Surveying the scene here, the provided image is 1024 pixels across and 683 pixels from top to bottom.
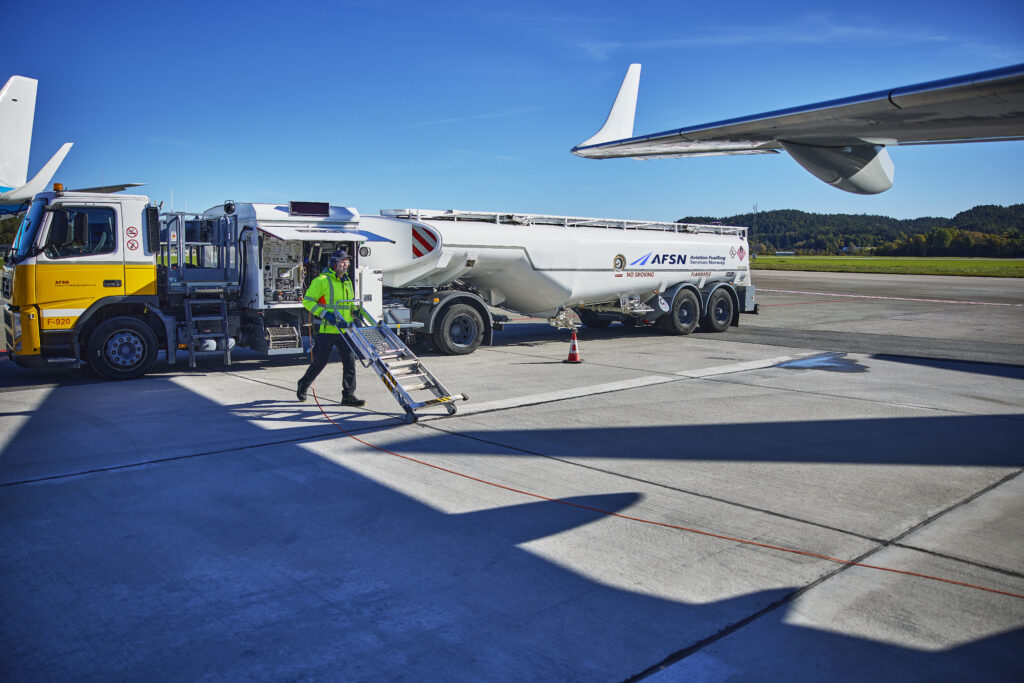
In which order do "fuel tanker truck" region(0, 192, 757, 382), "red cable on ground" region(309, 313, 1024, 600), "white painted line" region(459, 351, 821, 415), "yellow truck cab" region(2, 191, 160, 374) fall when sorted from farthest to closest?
"fuel tanker truck" region(0, 192, 757, 382), "yellow truck cab" region(2, 191, 160, 374), "white painted line" region(459, 351, 821, 415), "red cable on ground" region(309, 313, 1024, 600)

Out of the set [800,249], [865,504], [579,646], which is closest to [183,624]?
[579,646]

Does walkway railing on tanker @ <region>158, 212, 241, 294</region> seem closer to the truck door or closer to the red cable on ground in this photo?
the truck door

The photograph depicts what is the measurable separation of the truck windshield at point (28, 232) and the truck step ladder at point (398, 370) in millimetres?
5352

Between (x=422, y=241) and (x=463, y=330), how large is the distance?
2.10m

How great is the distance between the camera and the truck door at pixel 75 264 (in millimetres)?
11266

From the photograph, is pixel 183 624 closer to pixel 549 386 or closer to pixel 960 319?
pixel 549 386

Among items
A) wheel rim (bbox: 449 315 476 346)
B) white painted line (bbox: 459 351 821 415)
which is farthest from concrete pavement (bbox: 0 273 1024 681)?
wheel rim (bbox: 449 315 476 346)

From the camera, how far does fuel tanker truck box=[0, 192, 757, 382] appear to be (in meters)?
11.4

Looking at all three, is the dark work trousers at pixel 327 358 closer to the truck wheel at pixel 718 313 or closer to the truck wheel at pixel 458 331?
the truck wheel at pixel 458 331

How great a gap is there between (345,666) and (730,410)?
7243 millimetres

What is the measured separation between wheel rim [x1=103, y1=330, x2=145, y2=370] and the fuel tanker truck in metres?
0.02

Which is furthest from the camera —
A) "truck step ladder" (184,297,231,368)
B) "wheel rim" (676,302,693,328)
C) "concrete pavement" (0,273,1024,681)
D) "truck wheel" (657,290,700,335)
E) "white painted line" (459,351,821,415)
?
"wheel rim" (676,302,693,328)

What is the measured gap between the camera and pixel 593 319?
65.5ft

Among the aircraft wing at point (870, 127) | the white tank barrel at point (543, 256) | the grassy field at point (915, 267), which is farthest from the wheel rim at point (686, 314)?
the grassy field at point (915, 267)
